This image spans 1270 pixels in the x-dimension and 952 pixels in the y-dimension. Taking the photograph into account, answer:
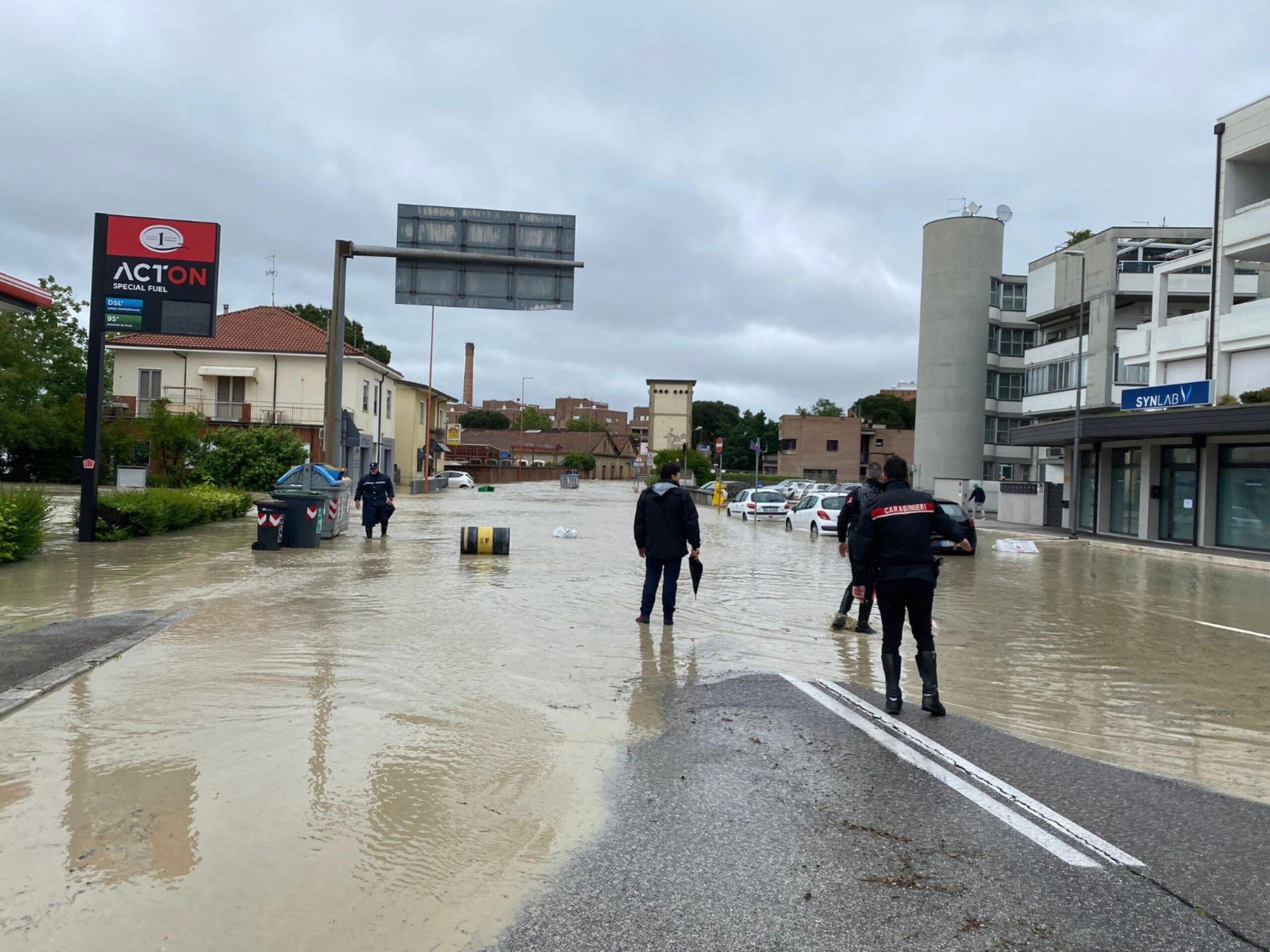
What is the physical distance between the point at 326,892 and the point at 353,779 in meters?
1.38

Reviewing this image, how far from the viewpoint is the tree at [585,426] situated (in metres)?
176

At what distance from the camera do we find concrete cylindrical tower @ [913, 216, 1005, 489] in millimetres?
69000

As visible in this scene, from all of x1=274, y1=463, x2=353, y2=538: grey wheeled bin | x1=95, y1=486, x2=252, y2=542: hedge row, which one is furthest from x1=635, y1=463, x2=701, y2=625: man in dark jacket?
x1=95, y1=486, x2=252, y2=542: hedge row

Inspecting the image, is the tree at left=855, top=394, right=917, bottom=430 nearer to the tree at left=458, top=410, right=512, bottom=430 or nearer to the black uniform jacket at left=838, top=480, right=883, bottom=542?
the tree at left=458, top=410, right=512, bottom=430

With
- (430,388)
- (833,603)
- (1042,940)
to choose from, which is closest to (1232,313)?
(833,603)

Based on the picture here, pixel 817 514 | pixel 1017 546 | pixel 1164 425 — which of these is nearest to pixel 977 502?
pixel 1164 425

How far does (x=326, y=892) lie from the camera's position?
12.8 ft

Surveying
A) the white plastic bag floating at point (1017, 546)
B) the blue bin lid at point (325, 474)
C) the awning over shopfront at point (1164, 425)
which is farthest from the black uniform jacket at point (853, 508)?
the awning over shopfront at point (1164, 425)

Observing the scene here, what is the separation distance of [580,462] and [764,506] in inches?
3772

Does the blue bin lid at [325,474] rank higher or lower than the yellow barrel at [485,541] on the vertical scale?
higher

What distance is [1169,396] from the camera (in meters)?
29.1

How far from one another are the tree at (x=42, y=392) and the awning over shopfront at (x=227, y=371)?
5249 mm

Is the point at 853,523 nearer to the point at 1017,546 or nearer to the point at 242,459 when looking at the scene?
the point at 1017,546

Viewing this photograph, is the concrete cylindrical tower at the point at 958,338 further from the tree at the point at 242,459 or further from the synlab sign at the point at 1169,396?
the tree at the point at 242,459
